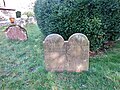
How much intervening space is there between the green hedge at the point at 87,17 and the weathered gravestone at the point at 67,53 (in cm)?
63

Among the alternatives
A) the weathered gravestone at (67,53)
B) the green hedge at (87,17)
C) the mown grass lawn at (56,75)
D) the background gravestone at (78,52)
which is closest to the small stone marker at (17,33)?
the mown grass lawn at (56,75)

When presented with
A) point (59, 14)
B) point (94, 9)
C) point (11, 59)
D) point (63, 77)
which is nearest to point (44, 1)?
point (59, 14)

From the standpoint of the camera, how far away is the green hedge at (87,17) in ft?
12.9

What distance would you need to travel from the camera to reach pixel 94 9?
3982 mm

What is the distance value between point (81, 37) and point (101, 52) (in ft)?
4.36

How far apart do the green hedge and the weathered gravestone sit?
63 cm

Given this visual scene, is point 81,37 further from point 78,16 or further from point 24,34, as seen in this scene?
point 24,34

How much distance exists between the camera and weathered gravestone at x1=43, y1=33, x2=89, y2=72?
344 cm

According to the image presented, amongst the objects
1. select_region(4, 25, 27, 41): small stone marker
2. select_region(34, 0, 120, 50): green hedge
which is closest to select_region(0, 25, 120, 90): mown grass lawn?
select_region(34, 0, 120, 50): green hedge

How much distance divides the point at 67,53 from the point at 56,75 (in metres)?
0.49

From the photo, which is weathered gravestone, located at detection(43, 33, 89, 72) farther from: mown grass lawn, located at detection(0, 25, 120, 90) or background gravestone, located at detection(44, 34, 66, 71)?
mown grass lawn, located at detection(0, 25, 120, 90)

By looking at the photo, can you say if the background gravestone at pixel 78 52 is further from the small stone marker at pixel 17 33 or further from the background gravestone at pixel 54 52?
the small stone marker at pixel 17 33

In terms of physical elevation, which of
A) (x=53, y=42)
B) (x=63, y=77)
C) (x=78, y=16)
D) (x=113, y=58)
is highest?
(x=78, y=16)

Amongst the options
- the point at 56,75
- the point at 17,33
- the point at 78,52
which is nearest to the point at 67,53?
the point at 78,52
